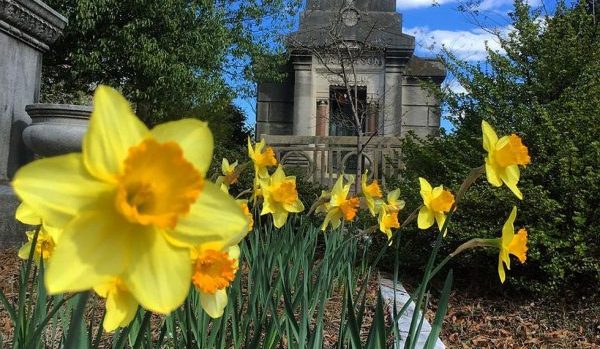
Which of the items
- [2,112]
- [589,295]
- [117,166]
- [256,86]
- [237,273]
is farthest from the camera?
[256,86]

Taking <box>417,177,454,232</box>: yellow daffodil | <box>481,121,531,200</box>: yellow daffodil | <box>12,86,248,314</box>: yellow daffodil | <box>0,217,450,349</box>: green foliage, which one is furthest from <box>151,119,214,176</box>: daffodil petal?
<box>417,177,454,232</box>: yellow daffodil

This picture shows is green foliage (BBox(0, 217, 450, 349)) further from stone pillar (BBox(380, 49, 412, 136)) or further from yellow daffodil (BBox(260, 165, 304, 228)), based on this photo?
stone pillar (BBox(380, 49, 412, 136))

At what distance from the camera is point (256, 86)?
16.0 meters

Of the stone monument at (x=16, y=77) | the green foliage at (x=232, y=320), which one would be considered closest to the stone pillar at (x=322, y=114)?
the stone monument at (x=16, y=77)

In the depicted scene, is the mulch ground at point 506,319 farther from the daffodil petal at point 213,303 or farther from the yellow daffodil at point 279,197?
the daffodil petal at point 213,303

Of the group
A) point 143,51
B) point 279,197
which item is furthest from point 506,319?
point 143,51

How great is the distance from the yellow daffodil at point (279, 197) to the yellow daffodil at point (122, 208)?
1321 millimetres

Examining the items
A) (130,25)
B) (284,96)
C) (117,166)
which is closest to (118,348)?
(117,166)

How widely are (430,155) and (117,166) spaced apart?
3844 mm

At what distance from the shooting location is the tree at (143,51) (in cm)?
1153

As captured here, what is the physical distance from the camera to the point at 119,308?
0.79 meters

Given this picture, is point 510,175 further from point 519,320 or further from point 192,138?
point 519,320

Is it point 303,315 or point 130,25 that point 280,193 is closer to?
point 303,315

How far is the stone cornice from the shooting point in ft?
14.5
